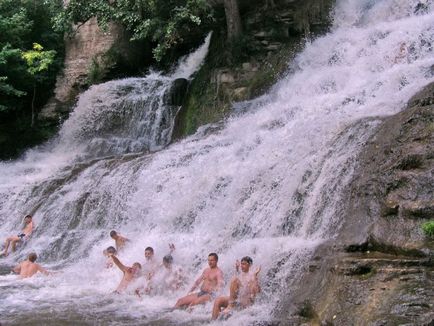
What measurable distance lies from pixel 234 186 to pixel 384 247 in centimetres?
388

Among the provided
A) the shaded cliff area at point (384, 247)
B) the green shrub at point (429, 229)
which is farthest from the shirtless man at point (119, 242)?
the green shrub at point (429, 229)

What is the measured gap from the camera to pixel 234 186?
9.38 m

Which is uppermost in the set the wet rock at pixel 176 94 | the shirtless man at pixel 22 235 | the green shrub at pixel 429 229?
the wet rock at pixel 176 94

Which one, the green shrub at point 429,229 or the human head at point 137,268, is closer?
the green shrub at point 429,229

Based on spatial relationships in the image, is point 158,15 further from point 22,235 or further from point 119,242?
point 119,242

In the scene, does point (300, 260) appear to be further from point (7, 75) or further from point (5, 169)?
point (7, 75)

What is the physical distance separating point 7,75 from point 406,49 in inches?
501

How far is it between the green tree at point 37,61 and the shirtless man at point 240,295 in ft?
44.6

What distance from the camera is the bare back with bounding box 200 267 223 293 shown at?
7027 mm

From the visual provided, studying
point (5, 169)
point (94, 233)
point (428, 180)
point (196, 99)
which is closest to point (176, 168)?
point (94, 233)

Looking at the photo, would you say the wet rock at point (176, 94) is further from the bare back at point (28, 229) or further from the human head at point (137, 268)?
the human head at point (137, 268)

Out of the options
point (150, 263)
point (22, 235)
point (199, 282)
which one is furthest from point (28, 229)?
point (199, 282)

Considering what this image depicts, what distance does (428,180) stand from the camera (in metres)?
6.19

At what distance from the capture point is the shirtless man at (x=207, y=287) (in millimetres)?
6953
